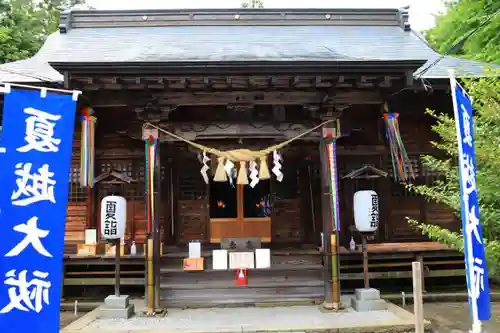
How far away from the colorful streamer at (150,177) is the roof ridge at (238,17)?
582cm

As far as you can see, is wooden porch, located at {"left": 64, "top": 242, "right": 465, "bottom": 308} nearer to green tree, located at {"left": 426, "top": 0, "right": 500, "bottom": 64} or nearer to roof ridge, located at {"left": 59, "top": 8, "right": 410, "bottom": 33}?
green tree, located at {"left": 426, "top": 0, "right": 500, "bottom": 64}

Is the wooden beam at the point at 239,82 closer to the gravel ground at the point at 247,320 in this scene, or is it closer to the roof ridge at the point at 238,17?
the gravel ground at the point at 247,320

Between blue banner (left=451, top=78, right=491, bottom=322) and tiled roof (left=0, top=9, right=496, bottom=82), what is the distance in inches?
161

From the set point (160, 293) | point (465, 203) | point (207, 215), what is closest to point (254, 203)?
point (207, 215)

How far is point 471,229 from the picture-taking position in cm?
421

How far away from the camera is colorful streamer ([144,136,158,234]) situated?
298 inches

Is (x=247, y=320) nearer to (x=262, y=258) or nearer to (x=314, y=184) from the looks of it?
(x=262, y=258)

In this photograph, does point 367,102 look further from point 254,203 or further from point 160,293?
point 160,293

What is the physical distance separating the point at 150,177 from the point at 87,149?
1.32 metres

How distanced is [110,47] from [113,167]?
3.07 metres

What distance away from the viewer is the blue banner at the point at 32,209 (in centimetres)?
376

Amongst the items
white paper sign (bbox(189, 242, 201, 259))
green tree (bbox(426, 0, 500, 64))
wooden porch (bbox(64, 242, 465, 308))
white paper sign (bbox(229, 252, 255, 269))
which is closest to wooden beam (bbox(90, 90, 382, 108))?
white paper sign (bbox(189, 242, 201, 259))

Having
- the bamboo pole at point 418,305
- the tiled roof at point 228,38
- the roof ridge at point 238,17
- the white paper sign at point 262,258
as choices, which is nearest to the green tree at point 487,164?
the bamboo pole at point 418,305

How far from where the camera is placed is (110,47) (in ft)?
33.0
